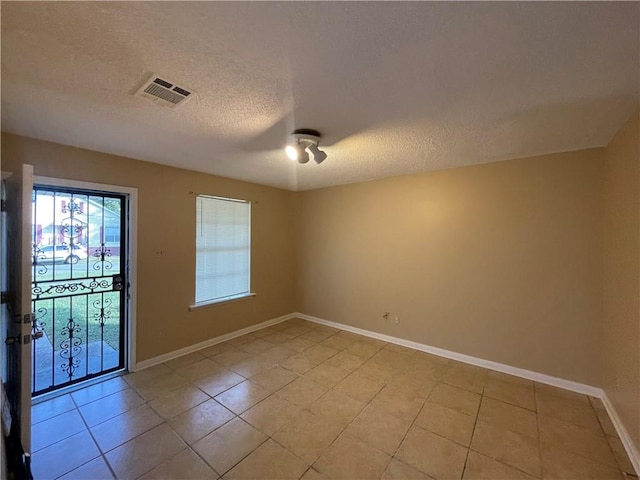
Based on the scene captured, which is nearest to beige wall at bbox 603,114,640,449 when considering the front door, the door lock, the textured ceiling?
the textured ceiling

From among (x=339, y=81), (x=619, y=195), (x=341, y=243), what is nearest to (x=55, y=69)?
(x=339, y=81)

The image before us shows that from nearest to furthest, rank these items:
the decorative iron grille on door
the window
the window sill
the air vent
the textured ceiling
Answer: the textured ceiling < the air vent < the decorative iron grille on door < the window < the window sill

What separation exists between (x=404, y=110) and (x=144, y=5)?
1.51 metres

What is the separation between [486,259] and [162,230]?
3846 millimetres

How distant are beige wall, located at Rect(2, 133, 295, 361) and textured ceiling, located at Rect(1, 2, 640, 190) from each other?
0.23 m

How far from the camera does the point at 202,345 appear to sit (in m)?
3.64

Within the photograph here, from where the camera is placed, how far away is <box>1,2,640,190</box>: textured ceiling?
1.09 metres

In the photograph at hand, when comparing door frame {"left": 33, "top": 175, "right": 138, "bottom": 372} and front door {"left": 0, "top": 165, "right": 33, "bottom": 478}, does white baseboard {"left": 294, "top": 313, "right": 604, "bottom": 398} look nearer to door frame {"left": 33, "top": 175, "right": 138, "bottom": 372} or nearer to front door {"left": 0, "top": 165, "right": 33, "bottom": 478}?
door frame {"left": 33, "top": 175, "right": 138, "bottom": 372}

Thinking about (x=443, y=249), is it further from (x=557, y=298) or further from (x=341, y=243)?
(x=341, y=243)

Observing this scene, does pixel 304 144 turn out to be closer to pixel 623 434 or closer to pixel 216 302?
pixel 216 302

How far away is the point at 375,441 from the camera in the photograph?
78.5 inches

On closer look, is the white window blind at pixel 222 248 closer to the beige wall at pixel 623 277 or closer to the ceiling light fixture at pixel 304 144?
the ceiling light fixture at pixel 304 144

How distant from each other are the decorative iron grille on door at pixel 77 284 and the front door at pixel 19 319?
2.95ft

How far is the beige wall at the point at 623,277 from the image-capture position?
187cm
